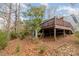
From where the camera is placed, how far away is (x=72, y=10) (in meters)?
2.17

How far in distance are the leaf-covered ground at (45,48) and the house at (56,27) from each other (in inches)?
2.8

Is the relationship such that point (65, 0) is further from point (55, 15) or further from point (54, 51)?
Result: point (54, 51)

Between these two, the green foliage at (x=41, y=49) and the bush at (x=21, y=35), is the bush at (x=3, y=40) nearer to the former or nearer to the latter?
the bush at (x=21, y=35)

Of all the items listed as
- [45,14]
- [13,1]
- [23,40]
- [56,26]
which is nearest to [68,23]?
[56,26]

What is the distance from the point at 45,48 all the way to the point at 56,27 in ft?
0.92

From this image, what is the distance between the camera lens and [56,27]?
2131 mm

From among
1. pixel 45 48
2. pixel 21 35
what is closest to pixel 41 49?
pixel 45 48

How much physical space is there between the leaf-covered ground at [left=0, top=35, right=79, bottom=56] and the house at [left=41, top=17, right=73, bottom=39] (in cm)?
7

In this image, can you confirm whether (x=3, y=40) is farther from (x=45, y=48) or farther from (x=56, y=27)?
(x=56, y=27)

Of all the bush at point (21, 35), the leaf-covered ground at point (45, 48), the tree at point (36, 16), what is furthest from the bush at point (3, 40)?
the tree at point (36, 16)

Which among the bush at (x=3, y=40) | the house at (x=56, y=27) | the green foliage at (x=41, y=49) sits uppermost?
the house at (x=56, y=27)

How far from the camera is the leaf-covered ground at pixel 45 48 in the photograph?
214 cm

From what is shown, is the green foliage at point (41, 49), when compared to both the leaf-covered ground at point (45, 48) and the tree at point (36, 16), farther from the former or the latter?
the tree at point (36, 16)

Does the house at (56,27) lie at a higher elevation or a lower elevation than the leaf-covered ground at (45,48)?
higher
